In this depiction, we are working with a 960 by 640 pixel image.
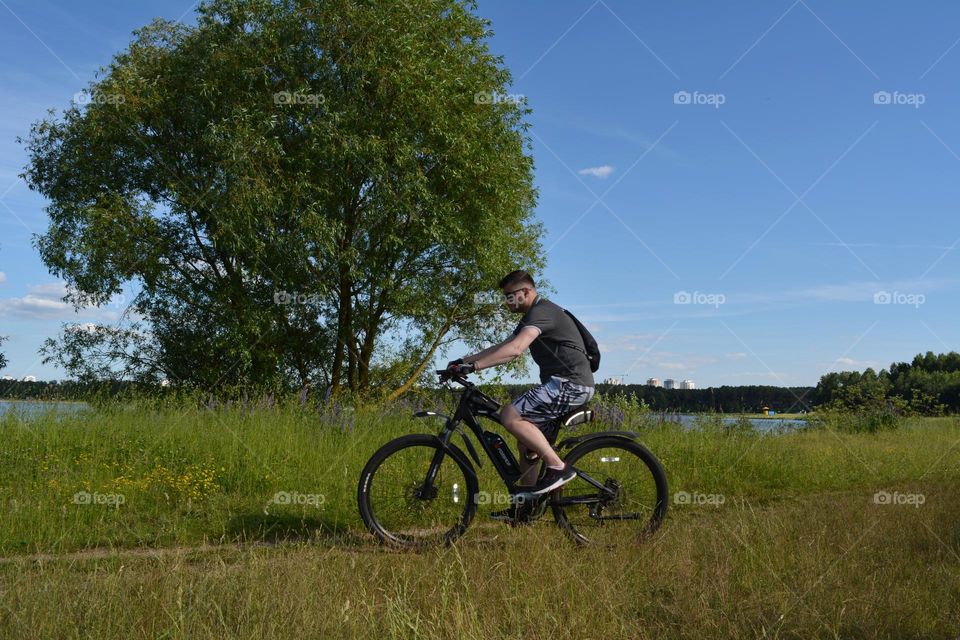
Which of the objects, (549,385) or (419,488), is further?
(419,488)

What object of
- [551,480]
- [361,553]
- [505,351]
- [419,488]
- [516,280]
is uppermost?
[516,280]

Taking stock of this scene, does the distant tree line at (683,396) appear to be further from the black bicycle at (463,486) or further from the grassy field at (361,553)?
the black bicycle at (463,486)

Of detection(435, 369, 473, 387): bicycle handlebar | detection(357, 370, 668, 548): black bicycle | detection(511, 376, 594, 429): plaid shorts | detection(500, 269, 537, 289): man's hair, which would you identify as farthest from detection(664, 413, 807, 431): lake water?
detection(435, 369, 473, 387): bicycle handlebar

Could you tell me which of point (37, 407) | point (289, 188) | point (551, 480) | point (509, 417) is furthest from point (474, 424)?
point (289, 188)

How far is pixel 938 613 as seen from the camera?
4.45 meters

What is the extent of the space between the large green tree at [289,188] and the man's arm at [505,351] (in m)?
12.7

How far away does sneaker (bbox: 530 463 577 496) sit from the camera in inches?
245

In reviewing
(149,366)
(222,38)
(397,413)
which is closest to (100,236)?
(149,366)

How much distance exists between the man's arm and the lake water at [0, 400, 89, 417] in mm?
6725

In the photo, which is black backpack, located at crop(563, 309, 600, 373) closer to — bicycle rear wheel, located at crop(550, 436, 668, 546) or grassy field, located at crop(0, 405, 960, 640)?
bicycle rear wheel, located at crop(550, 436, 668, 546)

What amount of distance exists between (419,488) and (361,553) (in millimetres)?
718

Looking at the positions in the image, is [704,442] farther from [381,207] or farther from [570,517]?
[381,207]

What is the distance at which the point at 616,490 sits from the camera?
6590 mm

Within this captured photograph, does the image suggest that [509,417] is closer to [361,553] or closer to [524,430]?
[524,430]
